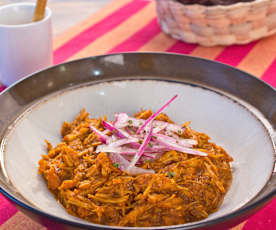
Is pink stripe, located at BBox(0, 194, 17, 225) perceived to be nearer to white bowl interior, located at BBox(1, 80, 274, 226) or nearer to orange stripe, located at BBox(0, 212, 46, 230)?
orange stripe, located at BBox(0, 212, 46, 230)

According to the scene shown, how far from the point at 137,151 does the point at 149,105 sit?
0.56 meters

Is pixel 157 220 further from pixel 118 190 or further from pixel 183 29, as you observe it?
pixel 183 29

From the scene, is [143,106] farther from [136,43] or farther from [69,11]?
[69,11]

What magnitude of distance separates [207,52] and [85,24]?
4.00 ft

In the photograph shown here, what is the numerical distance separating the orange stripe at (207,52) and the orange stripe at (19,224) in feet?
6.24

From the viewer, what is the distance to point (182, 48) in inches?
124

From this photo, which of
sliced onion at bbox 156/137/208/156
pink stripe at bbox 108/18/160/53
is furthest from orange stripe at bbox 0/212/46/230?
pink stripe at bbox 108/18/160/53

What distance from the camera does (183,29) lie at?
3.12m

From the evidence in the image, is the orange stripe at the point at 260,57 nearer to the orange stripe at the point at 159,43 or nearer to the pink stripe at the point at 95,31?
the orange stripe at the point at 159,43

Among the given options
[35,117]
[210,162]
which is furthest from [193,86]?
[35,117]

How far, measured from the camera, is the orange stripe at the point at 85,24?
3.35m

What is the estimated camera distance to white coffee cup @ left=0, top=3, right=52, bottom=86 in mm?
2545

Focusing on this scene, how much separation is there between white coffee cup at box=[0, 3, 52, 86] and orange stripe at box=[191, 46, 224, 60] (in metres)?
1.15

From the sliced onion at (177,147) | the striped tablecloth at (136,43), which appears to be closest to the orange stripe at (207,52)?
the striped tablecloth at (136,43)
